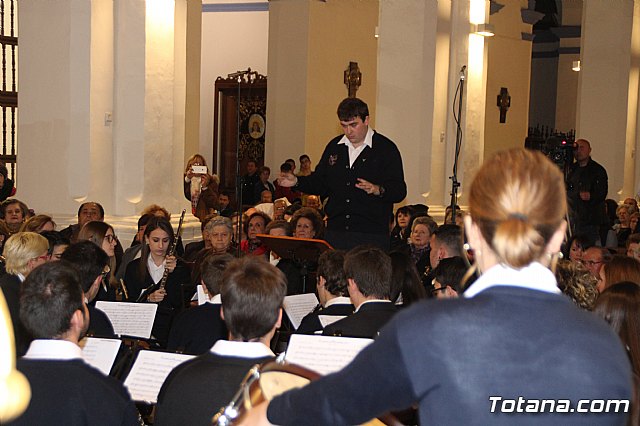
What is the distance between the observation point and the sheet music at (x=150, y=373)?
400cm

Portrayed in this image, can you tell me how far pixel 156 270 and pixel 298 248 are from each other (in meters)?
1.18

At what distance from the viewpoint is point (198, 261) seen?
24.0 feet

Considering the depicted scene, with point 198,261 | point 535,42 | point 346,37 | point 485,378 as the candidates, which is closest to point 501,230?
point 485,378

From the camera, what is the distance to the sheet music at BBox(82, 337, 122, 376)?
423 cm

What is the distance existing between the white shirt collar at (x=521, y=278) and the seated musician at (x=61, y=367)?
5.64 ft

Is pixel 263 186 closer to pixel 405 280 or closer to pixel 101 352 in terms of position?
pixel 405 280

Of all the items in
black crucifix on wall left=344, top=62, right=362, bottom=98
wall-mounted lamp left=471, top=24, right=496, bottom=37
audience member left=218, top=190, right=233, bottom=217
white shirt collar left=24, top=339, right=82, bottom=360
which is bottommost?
audience member left=218, top=190, right=233, bottom=217

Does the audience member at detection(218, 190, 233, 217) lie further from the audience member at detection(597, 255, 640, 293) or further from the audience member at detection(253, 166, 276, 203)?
the audience member at detection(597, 255, 640, 293)

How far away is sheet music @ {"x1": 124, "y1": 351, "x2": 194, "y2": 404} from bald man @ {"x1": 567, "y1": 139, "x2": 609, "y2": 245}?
26.6ft

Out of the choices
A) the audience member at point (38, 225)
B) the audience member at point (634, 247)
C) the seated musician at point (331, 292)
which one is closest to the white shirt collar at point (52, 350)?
the seated musician at point (331, 292)

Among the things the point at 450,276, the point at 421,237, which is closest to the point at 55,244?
the point at 450,276

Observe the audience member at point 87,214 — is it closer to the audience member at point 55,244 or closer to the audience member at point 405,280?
the audience member at point 55,244

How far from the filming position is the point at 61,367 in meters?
3.21

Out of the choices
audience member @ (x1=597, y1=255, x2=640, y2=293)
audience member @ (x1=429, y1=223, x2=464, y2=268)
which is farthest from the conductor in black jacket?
audience member @ (x1=597, y1=255, x2=640, y2=293)
